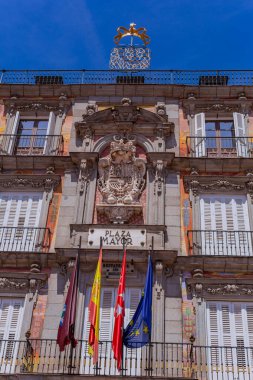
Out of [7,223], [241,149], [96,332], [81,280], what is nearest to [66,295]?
[81,280]

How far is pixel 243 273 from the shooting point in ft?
55.5

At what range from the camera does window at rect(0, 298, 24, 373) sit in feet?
50.5

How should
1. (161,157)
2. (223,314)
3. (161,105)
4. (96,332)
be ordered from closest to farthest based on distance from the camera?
(96,332)
(223,314)
(161,157)
(161,105)

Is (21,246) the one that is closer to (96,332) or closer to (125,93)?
(96,332)

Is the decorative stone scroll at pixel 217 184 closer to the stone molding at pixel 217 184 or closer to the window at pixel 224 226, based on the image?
the stone molding at pixel 217 184

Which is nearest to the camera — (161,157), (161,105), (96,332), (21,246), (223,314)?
(96,332)

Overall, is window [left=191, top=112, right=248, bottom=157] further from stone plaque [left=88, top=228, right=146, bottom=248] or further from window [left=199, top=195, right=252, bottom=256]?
stone plaque [left=88, top=228, right=146, bottom=248]

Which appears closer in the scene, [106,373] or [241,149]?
[106,373]

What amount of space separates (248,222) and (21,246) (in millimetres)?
7282

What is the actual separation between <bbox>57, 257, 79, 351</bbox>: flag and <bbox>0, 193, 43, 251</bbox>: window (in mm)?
2730

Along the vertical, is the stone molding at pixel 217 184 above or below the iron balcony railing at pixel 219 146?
below

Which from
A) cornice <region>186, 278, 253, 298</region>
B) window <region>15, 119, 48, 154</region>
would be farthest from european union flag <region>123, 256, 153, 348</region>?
window <region>15, 119, 48, 154</region>

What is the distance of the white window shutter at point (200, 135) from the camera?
20.3 meters

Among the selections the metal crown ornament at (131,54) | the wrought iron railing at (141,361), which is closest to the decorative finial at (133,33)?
the metal crown ornament at (131,54)
